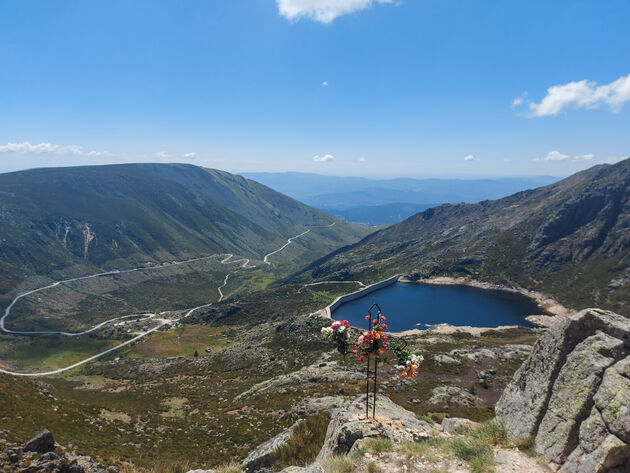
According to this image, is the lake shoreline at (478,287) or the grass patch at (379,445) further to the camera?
the lake shoreline at (478,287)

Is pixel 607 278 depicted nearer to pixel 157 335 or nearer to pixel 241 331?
pixel 241 331

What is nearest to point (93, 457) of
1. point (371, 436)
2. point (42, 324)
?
point (371, 436)

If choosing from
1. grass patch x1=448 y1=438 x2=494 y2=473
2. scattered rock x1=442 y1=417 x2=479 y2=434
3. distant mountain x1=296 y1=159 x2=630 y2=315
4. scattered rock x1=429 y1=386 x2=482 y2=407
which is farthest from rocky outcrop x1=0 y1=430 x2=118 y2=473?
distant mountain x1=296 y1=159 x2=630 y2=315

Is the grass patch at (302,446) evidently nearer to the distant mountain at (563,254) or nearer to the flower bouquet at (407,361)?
the flower bouquet at (407,361)

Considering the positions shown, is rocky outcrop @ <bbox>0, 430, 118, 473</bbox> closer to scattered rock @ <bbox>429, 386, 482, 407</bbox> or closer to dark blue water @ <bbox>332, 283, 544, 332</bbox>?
scattered rock @ <bbox>429, 386, 482, 407</bbox>

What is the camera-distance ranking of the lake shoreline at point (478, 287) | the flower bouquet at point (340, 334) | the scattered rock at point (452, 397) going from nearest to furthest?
the flower bouquet at point (340, 334)
the scattered rock at point (452, 397)
the lake shoreline at point (478, 287)

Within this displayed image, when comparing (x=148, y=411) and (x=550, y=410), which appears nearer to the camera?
(x=550, y=410)

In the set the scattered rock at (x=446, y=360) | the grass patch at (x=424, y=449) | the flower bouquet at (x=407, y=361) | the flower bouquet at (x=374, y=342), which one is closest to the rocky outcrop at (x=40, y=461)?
the flower bouquet at (x=374, y=342)
